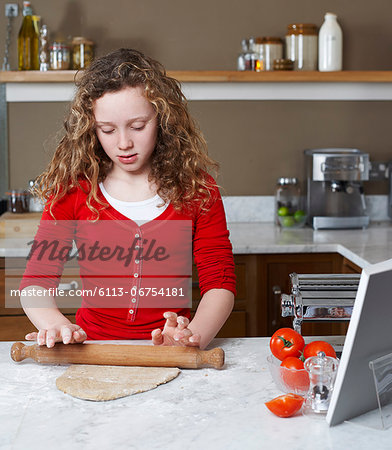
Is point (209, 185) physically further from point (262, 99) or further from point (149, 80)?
point (262, 99)

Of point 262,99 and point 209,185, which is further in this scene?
point 262,99

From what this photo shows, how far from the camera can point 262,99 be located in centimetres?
320

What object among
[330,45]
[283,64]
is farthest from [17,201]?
[330,45]

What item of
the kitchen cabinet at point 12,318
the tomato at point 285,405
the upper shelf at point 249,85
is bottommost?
the kitchen cabinet at point 12,318

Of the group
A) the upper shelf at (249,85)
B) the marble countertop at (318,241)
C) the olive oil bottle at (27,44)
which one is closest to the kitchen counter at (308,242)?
the marble countertop at (318,241)

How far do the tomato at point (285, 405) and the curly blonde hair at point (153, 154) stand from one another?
67 centimetres

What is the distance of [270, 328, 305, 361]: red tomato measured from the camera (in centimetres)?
119

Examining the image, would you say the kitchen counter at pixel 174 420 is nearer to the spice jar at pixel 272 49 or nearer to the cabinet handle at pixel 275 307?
the cabinet handle at pixel 275 307

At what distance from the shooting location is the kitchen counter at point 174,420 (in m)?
0.96

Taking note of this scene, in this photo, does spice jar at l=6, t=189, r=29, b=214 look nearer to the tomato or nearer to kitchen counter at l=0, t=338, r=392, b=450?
kitchen counter at l=0, t=338, r=392, b=450

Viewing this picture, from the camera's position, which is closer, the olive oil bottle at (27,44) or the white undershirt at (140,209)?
the white undershirt at (140,209)

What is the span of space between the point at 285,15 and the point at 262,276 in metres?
1.31

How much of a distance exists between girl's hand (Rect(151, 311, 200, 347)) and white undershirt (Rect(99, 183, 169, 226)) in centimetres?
40

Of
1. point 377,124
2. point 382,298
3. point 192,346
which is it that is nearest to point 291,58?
point 377,124
